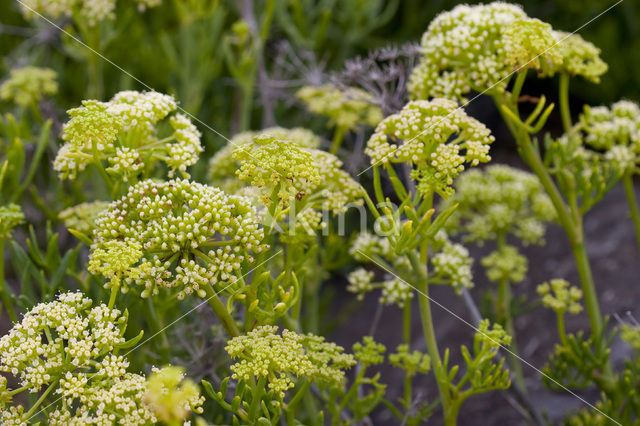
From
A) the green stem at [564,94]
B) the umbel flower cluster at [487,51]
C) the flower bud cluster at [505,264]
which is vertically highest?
the umbel flower cluster at [487,51]

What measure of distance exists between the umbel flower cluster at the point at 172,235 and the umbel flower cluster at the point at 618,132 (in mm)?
1343

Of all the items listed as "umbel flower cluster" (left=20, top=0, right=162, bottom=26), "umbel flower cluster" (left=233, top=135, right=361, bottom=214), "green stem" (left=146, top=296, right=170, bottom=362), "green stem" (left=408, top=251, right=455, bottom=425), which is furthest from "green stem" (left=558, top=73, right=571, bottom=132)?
"umbel flower cluster" (left=20, top=0, right=162, bottom=26)

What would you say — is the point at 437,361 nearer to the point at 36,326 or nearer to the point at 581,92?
the point at 36,326

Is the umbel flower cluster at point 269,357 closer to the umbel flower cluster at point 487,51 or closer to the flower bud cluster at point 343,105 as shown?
the umbel flower cluster at point 487,51

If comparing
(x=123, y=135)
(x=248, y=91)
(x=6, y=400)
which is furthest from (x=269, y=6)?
(x=6, y=400)

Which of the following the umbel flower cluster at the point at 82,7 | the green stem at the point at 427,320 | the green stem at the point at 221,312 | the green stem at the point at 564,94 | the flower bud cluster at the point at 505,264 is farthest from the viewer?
the flower bud cluster at the point at 505,264

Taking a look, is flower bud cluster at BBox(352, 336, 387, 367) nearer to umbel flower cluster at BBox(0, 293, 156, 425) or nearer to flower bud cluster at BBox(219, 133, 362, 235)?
flower bud cluster at BBox(219, 133, 362, 235)

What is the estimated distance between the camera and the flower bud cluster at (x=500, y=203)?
2.59 m

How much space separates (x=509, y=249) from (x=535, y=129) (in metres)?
0.82

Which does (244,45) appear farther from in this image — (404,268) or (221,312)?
(221,312)

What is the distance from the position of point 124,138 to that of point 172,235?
0.43 metres

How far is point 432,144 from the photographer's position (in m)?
1.69

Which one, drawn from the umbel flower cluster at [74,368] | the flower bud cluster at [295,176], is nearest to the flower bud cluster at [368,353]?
the flower bud cluster at [295,176]

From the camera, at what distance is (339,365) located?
168cm
